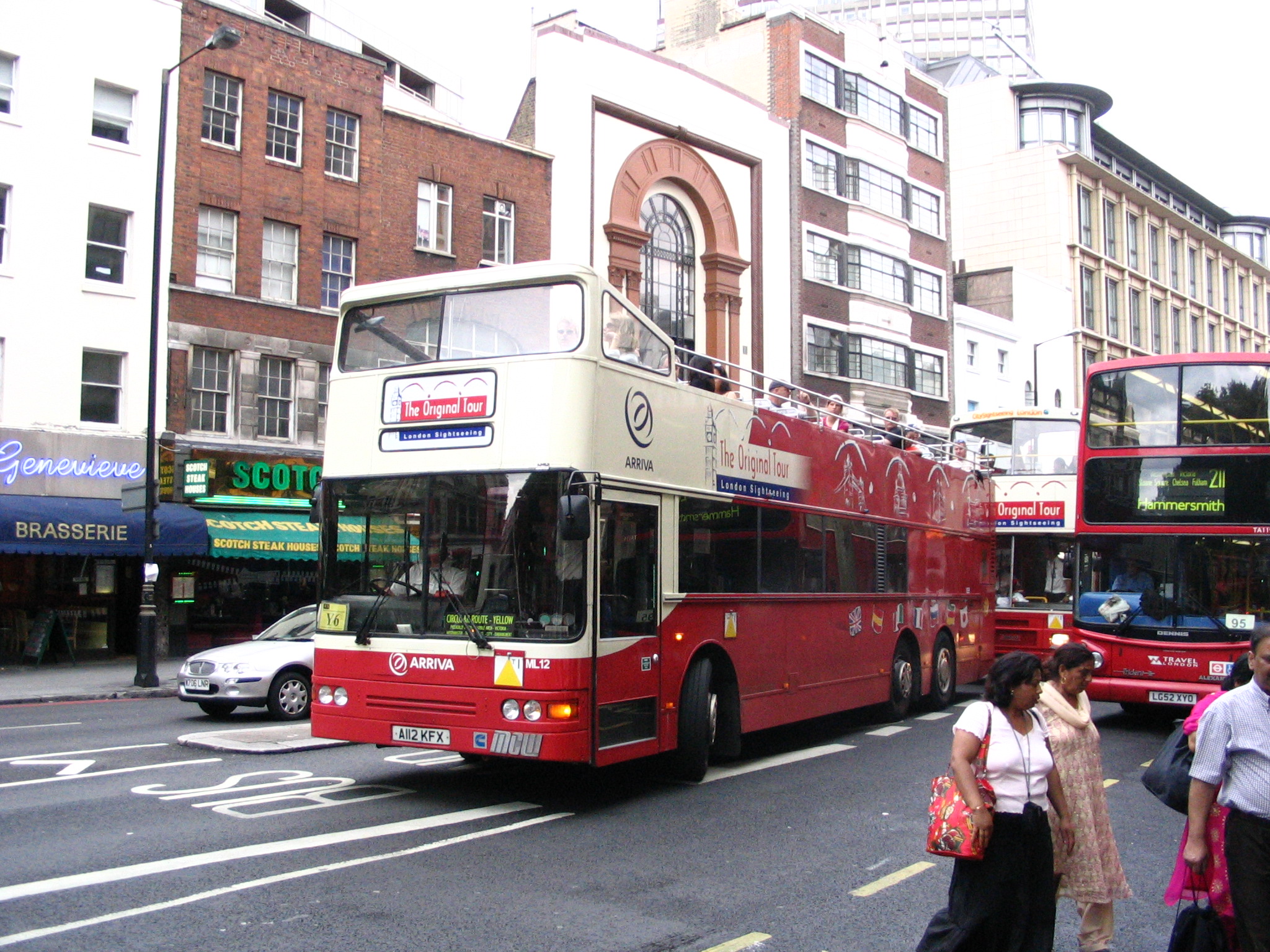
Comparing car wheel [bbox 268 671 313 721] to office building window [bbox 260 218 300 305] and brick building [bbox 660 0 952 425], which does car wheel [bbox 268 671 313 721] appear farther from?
brick building [bbox 660 0 952 425]

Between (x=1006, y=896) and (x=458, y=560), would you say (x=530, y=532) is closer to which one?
(x=458, y=560)

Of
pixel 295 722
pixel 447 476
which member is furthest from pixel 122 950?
pixel 295 722

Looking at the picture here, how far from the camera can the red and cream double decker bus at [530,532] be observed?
9062 millimetres

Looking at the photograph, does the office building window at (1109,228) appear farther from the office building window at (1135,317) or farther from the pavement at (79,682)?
the pavement at (79,682)

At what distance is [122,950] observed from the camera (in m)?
5.68

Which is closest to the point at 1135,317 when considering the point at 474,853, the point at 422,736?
the point at 422,736

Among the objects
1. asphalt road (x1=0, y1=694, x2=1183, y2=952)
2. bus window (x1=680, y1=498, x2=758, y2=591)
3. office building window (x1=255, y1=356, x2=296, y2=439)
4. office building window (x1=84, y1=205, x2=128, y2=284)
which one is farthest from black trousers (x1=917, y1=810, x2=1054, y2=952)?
office building window (x1=84, y1=205, x2=128, y2=284)

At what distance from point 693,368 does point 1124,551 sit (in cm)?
640

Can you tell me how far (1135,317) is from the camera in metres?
61.5

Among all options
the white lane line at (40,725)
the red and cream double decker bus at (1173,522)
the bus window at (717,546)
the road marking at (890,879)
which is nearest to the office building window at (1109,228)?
the red and cream double decker bus at (1173,522)

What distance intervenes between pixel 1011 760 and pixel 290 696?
11.7 meters

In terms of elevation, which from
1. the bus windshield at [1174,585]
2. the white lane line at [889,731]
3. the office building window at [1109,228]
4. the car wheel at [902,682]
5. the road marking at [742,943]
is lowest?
the white lane line at [889,731]

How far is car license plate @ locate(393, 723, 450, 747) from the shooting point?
919 cm

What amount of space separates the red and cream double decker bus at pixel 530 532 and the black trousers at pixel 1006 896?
4161 mm
